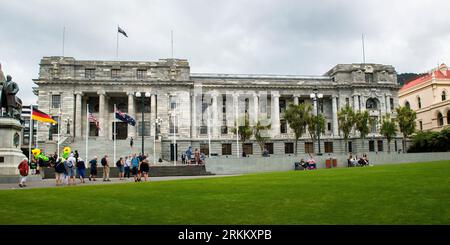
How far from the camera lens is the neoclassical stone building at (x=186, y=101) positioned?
56906 mm

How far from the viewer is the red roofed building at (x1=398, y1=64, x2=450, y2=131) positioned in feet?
220

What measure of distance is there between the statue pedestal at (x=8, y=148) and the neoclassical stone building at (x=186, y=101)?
25377 millimetres

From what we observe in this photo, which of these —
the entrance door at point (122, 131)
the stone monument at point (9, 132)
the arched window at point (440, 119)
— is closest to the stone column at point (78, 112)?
the entrance door at point (122, 131)

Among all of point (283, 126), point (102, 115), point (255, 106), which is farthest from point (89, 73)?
point (283, 126)

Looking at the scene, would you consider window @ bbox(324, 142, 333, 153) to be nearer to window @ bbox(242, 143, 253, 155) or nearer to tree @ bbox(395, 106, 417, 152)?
window @ bbox(242, 143, 253, 155)

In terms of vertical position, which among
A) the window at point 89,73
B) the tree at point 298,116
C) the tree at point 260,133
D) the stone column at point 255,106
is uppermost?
the window at point 89,73

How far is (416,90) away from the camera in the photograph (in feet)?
250

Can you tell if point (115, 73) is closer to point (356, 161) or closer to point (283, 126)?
point (283, 126)

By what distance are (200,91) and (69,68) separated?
69.5 ft

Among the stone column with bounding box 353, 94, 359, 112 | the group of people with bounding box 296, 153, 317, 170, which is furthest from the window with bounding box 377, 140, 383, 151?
the group of people with bounding box 296, 153, 317, 170

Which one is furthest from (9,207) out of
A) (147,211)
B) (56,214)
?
(147,211)

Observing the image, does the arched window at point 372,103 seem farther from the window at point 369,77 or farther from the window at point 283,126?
the window at point 283,126

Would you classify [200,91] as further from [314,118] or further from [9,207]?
[9,207]

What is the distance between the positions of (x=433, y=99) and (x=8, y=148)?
240 feet
